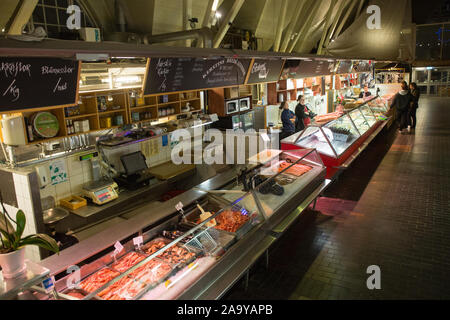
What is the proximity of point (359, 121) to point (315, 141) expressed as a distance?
3566 mm

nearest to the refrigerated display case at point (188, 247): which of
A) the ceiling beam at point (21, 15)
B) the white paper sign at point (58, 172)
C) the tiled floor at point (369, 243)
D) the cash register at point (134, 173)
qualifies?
the tiled floor at point (369, 243)

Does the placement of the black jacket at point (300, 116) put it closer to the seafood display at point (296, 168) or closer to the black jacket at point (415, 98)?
the seafood display at point (296, 168)

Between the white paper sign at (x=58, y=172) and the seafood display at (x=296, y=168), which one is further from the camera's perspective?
the seafood display at (x=296, y=168)

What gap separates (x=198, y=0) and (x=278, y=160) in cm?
451

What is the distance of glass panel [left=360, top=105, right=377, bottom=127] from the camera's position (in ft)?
37.1

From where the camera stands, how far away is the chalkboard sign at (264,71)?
21.9ft

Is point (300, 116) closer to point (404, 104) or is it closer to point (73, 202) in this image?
point (404, 104)

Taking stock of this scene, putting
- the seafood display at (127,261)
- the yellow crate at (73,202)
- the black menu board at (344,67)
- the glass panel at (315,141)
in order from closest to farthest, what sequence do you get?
1. the seafood display at (127,261)
2. the yellow crate at (73,202)
3. the glass panel at (315,141)
4. the black menu board at (344,67)

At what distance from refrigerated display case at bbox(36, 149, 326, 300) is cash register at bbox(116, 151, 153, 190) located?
1662 millimetres

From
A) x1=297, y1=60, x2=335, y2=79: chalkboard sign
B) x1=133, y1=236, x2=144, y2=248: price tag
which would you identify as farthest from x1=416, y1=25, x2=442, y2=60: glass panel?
x1=133, y1=236, x2=144, y2=248: price tag

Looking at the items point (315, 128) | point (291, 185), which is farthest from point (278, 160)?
point (315, 128)

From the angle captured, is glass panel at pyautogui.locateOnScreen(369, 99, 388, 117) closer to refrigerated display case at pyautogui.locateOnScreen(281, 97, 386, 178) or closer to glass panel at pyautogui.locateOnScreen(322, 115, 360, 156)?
refrigerated display case at pyautogui.locateOnScreen(281, 97, 386, 178)

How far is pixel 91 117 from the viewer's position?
5961 millimetres
